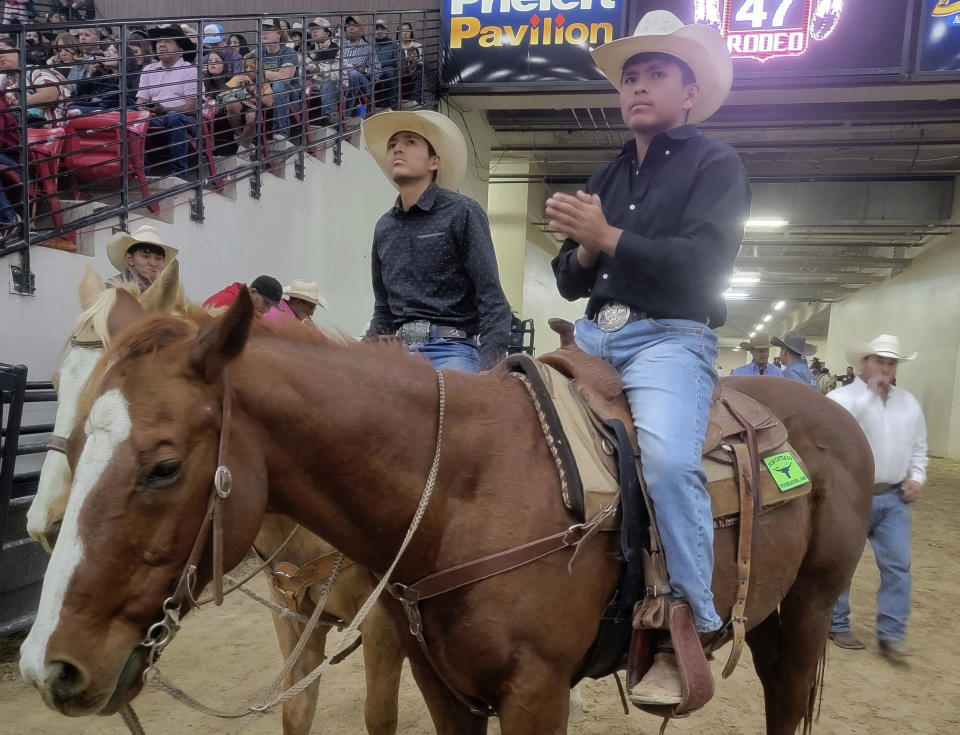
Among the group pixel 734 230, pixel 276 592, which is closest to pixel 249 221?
pixel 276 592

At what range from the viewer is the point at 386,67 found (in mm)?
9648

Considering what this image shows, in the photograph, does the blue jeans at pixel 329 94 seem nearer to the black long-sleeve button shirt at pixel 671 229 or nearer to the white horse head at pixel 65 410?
the white horse head at pixel 65 410

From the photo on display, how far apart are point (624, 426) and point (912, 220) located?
16.4 metres

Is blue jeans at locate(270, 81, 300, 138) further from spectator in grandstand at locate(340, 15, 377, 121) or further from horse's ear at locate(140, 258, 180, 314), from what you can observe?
horse's ear at locate(140, 258, 180, 314)

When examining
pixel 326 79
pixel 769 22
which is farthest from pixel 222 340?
pixel 769 22

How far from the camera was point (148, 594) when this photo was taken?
1.30 metres

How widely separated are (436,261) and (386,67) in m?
8.11

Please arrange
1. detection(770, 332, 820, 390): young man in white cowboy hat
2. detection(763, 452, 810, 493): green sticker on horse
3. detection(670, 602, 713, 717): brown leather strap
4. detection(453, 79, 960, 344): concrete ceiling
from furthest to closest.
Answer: detection(453, 79, 960, 344): concrete ceiling → detection(770, 332, 820, 390): young man in white cowboy hat → detection(763, 452, 810, 493): green sticker on horse → detection(670, 602, 713, 717): brown leather strap

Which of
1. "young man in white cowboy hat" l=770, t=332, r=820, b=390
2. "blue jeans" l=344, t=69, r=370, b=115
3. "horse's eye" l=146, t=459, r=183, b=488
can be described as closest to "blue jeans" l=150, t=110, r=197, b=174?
"blue jeans" l=344, t=69, r=370, b=115

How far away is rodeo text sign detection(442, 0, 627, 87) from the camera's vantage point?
912 cm

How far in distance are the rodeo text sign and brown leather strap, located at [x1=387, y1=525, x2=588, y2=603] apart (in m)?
8.73

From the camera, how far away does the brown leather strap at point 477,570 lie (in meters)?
1.60

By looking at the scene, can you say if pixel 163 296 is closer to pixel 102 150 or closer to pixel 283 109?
pixel 102 150

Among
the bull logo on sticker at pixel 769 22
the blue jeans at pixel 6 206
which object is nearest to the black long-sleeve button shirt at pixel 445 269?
the blue jeans at pixel 6 206
